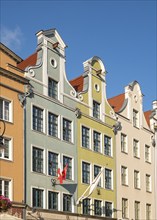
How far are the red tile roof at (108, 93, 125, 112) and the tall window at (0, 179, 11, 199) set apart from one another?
16755mm

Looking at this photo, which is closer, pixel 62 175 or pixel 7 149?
pixel 7 149

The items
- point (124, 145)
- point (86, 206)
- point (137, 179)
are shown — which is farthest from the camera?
point (137, 179)

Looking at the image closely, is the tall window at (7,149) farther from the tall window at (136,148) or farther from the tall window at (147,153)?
the tall window at (147,153)

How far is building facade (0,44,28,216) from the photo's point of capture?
29.6 metres

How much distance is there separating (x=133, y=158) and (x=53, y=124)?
38.8ft

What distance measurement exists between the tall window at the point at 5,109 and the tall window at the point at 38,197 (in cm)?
513

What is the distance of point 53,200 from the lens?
33156 millimetres

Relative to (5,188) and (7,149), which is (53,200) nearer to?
(5,188)

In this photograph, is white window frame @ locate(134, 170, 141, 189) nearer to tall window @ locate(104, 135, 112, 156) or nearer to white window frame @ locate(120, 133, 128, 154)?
white window frame @ locate(120, 133, 128, 154)

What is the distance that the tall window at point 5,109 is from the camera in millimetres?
30266

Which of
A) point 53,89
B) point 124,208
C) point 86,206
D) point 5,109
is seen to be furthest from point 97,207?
point 5,109

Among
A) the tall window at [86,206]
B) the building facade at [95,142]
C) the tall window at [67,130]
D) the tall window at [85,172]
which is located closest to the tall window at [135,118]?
the building facade at [95,142]

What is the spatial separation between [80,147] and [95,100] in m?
4.77

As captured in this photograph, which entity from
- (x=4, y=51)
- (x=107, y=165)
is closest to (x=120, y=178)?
(x=107, y=165)
